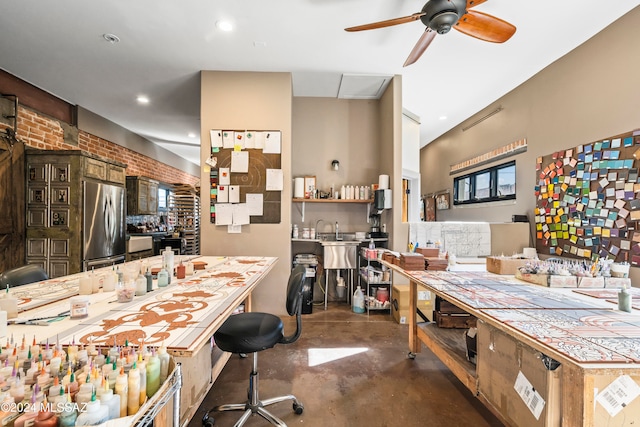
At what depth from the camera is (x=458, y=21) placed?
2291 millimetres

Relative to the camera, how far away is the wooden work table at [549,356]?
3.16ft

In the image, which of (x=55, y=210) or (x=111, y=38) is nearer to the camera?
(x=111, y=38)

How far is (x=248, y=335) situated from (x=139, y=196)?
522 cm

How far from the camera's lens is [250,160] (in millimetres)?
3750

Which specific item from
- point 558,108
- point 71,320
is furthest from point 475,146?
point 71,320

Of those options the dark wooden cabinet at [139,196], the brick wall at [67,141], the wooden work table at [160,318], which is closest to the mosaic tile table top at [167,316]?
the wooden work table at [160,318]

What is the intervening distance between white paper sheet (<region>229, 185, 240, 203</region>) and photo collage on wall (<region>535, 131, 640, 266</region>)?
4.09 m

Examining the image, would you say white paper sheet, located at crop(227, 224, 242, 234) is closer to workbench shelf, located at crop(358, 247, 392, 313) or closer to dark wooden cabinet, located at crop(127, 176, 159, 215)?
workbench shelf, located at crop(358, 247, 392, 313)

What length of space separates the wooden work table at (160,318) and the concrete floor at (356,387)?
0.42m

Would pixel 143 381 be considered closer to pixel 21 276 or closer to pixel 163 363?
pixel 163 363

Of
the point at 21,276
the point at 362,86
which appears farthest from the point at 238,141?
the point at 21,276

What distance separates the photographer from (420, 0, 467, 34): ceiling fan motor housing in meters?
2.10

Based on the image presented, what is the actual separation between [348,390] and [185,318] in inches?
59.0

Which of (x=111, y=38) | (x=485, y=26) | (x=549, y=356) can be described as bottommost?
(x=549, y=356)
